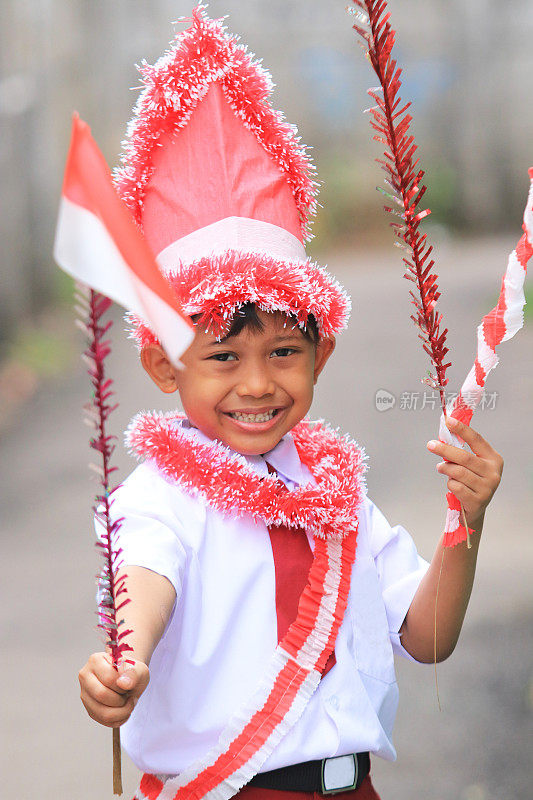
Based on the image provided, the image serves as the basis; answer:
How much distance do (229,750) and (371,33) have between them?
3.38ft

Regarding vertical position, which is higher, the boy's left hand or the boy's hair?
the boy's hair

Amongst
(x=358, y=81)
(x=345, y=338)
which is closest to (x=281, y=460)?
(x=345, y=338)

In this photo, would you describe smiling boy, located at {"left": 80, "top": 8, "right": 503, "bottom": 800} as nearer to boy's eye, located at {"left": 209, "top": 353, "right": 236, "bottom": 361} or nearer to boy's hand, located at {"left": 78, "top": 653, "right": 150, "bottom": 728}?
boy's eye, located at {"left": 209, "top": 353, "right": 236, "bottom": 361}

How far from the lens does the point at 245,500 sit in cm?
177

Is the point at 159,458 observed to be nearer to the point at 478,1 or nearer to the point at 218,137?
the point at 218,137

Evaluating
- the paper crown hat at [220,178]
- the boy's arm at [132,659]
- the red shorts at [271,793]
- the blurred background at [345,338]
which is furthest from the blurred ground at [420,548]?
the paper crown hat at [220,178]

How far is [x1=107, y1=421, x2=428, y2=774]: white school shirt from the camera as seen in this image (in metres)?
1.73

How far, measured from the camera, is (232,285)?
1.71 meters

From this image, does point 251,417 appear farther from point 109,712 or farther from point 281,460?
point 109,712

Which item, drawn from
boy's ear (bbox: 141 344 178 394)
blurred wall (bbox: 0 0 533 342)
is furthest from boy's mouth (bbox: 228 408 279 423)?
blurred wall (bbox: 0 0 533 342)

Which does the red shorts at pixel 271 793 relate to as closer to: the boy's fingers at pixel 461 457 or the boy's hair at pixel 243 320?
the boy's fingers at pixel 461 457

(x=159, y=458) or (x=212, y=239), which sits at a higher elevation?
(x=212, y=239)

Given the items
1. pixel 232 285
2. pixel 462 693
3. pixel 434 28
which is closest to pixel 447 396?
pixel 232 285

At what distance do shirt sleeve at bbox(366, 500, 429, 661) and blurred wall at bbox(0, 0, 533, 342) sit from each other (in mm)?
7176
